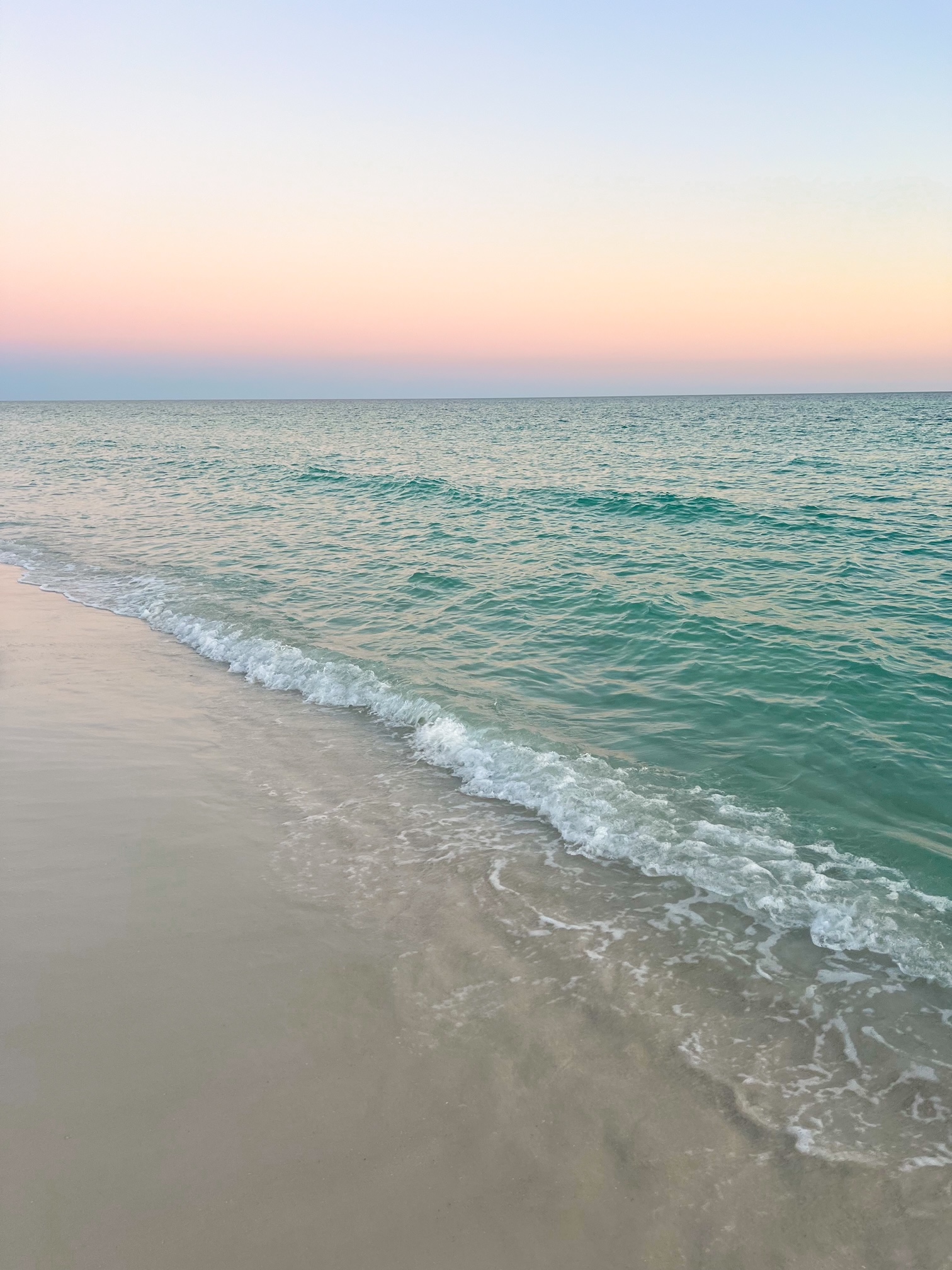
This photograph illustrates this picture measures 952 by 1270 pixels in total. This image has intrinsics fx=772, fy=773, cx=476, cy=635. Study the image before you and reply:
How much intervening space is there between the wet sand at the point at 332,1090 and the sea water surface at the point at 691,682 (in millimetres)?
505

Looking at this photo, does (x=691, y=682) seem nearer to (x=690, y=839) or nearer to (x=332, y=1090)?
(x=690, y=839)

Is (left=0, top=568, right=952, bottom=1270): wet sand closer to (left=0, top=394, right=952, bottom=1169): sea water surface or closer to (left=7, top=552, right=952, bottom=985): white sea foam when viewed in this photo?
(left=0, top=394, right=952, bottom=1169): sea water surface

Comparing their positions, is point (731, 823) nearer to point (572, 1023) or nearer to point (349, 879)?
point (572, 1023)

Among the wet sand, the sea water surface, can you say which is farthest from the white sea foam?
the wet sand

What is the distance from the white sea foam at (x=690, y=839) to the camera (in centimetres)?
547

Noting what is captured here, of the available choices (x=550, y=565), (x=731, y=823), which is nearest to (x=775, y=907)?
(x=731, y=823)

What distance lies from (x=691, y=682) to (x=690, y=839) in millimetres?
4037

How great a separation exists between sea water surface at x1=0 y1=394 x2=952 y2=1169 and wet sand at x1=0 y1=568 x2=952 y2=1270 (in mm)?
505

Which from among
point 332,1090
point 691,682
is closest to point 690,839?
point 332,1090

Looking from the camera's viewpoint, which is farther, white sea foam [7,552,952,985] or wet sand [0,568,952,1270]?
white sea foam [7,552,952,985]

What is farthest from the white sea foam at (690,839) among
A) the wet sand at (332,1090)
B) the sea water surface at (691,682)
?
the wet sand at (332,1090)

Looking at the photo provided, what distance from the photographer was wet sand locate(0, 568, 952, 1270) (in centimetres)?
334

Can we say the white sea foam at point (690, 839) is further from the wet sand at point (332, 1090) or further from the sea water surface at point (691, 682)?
the wet sand at point (332, 1090)

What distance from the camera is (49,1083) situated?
409 cm
